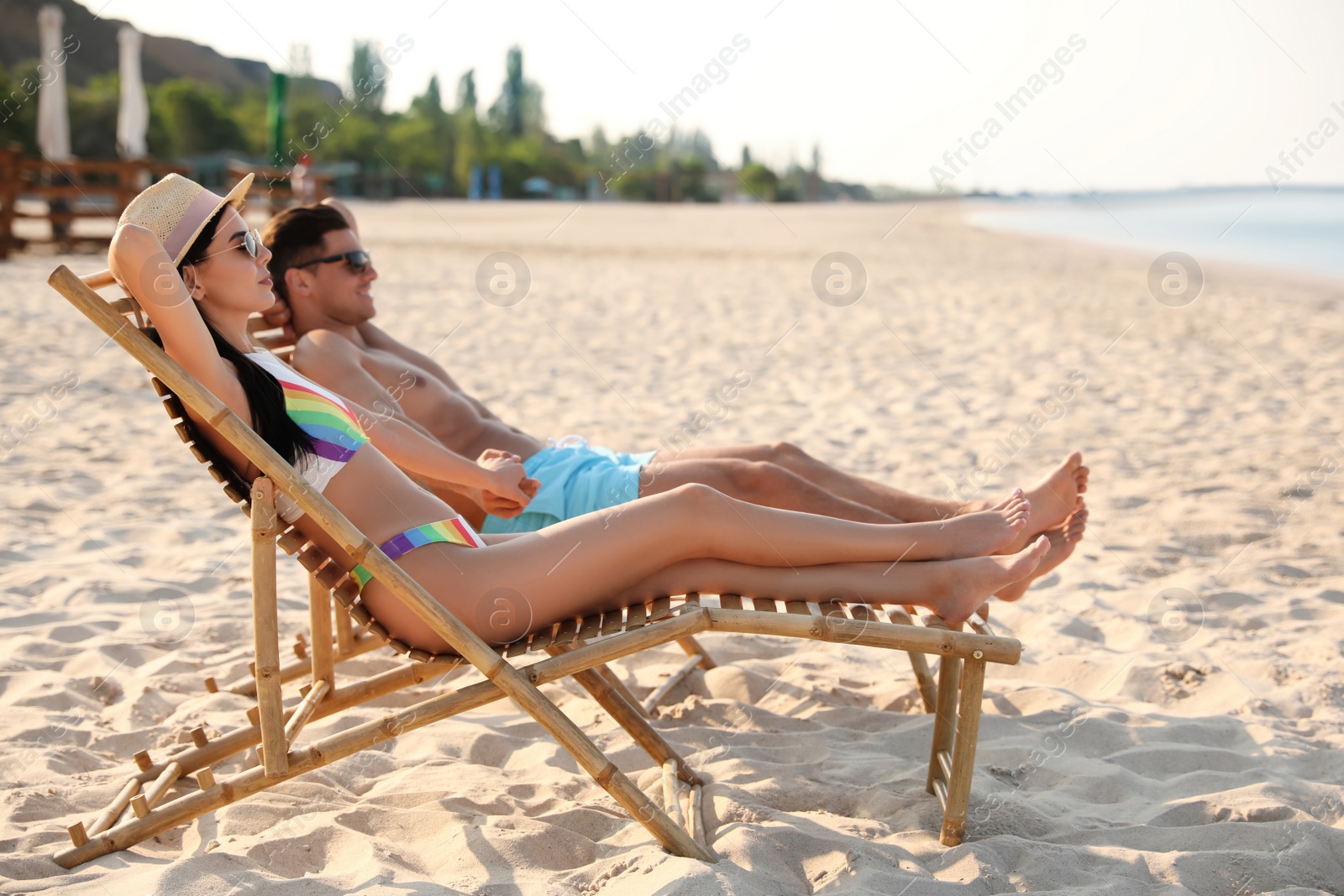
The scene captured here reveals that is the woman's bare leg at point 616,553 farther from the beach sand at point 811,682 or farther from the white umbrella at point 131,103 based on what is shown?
the white umbrella at point 131,103

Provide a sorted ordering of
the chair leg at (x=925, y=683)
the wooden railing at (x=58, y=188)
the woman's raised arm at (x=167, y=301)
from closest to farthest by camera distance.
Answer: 1. the woman's raised arm at (x=167, y=301)
2. the chair leg at (x=925, y=683)
3. the wooden railing at (x=58, y=188)

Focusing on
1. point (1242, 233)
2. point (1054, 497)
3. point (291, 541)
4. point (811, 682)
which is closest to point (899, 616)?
point (1054, 497)

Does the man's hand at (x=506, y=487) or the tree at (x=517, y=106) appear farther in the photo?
the tree at (x=517, y=106)

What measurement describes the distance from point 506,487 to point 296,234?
1.02m

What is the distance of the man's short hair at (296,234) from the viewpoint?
9.55 feet

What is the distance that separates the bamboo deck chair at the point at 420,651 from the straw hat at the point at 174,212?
16 cm

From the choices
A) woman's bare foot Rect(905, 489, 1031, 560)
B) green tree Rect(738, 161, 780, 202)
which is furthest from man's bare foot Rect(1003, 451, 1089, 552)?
green tree Rect(738, 161, 780, 202)

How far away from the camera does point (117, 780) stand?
2406 mm

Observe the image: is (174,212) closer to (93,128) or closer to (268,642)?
(268,642)

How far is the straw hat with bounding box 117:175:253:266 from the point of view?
2.05 metres

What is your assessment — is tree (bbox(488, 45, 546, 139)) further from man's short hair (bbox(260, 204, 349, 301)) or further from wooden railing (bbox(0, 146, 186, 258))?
man's short hair (bbox(260, 204, 349, 301))

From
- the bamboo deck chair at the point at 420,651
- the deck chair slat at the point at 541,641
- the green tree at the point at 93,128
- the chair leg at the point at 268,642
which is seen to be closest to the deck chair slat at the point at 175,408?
the bamboo deck chair at the point at 420,651

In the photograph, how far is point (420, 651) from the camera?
215cm

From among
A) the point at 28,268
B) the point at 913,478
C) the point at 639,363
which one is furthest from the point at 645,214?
the point at 913,478
